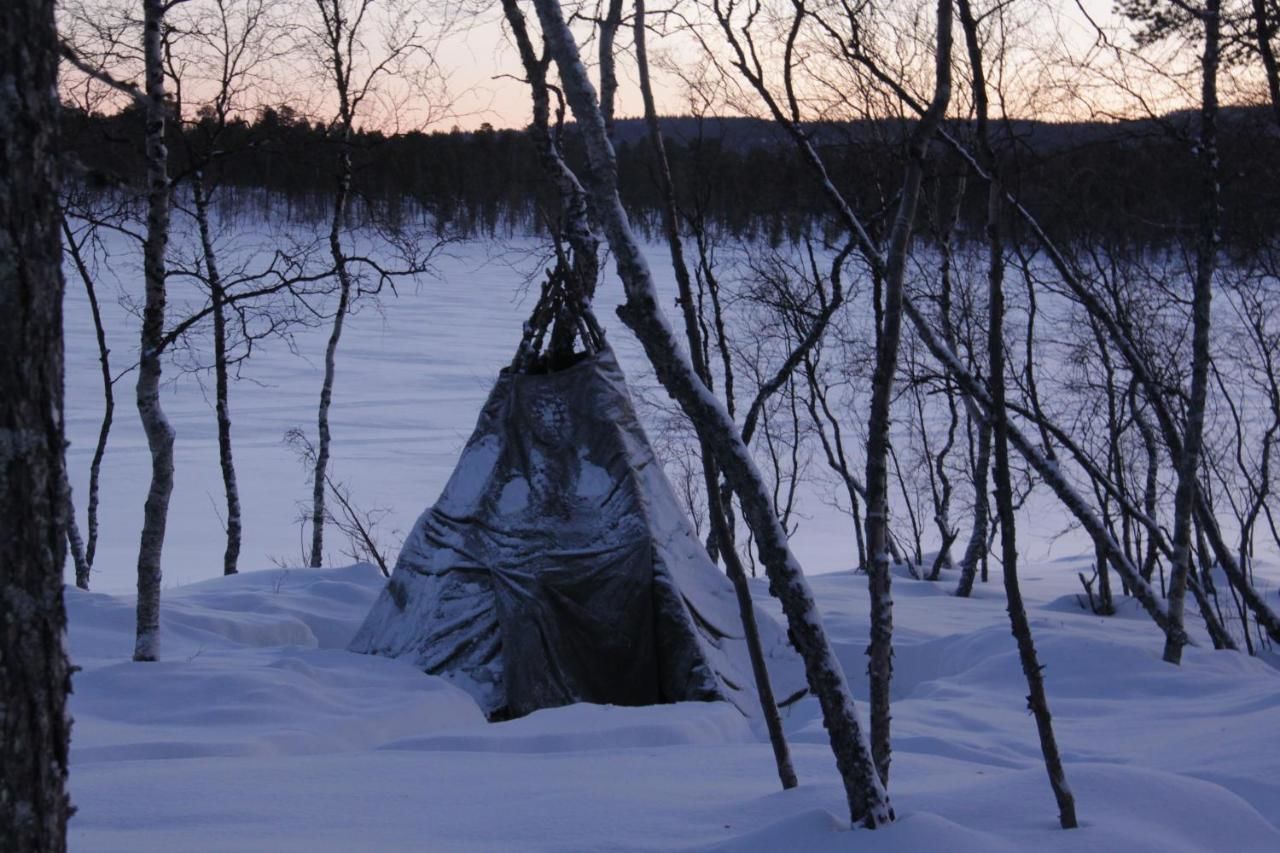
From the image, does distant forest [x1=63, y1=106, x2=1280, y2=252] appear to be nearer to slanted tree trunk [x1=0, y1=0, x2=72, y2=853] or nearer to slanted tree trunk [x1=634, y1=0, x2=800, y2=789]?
slanted tree trunk [x1=0, y1=0, x2=72, y2=853]

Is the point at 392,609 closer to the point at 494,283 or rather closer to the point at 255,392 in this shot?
the point at 255,392

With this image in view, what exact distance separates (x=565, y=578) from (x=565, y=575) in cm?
2

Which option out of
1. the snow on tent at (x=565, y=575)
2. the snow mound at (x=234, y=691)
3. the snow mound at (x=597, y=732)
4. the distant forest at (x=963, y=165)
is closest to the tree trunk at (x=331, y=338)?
the distant forest at (x=963, y=165)

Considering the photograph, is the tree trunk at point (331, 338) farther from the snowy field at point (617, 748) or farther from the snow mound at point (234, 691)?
the snow mound at point (234, 691)

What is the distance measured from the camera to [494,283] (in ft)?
141

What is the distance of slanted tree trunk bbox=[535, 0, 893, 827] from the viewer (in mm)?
Result: 2857

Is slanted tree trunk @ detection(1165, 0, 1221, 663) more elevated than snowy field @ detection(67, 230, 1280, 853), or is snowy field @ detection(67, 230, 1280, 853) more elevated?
slanted tree trunk @ detection(1165, 0, 1221, 663)

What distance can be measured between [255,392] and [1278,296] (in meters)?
22.6

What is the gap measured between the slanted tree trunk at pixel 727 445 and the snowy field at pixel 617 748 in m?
0.17

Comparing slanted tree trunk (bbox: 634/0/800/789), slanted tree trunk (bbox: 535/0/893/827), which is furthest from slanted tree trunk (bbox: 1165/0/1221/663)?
slanted tree trunk (bbox: 535/0/893/827)

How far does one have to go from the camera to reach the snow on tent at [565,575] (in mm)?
6523

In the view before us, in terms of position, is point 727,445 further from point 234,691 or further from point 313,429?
point 313,429

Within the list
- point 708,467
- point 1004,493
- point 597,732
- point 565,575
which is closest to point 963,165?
point 565,575

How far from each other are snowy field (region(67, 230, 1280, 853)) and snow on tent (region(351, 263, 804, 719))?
35cm
